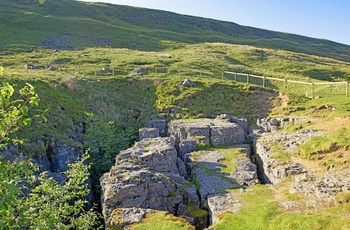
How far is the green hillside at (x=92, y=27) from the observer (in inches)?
3063

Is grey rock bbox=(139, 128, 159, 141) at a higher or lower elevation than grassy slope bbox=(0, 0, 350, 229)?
lower

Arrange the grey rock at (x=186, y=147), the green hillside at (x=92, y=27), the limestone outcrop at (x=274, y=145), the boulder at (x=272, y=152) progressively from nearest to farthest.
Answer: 1. the boulder at (x=272, y=152)
2. the limestone outcrop at (x=274, y=145)
3. the grey rock at (x=186, y=147)
4. the green hillside at (x=92, y=27)

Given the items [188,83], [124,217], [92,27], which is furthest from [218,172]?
[92,27]

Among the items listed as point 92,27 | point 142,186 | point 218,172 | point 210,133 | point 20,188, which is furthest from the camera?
point 92,27

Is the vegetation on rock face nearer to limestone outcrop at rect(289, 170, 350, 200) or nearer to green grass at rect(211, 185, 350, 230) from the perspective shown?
green grass at rect(211, 185, 350, 230)

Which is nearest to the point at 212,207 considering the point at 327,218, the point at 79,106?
the point at 327,218

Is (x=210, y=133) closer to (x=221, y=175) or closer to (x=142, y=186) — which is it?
(x=221, y=175)

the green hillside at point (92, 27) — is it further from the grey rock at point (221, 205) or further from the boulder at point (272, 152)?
the grey rock at point (221, 205)

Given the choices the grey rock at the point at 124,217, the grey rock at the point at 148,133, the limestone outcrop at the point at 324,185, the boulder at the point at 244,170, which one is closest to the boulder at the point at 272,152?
the boulder at the point at 244,170

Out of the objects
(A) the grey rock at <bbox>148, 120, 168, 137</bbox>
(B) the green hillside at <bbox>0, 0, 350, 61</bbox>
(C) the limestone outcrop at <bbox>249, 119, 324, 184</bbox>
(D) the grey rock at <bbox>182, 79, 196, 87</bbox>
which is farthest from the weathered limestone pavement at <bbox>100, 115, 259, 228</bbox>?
(B) the green hillside at <bbox>0, 0, 350, 61</bbox>

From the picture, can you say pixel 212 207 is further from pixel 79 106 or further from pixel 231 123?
pixel 79 106

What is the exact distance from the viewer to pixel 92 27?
9250 centimetres

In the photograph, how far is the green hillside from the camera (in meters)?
77.8

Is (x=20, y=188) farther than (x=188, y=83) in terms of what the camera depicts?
No
